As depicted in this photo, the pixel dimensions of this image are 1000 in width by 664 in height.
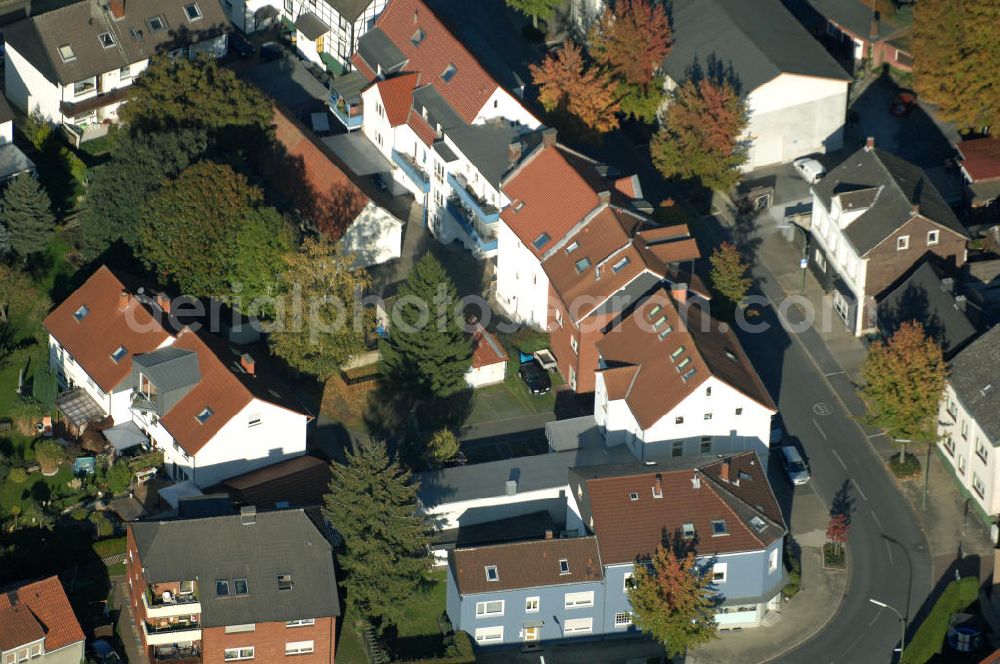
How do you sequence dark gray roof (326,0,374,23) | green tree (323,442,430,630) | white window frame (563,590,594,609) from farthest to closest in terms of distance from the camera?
1. dark gray roof (326,0,374,23)
2. white window frame (563,590,594,609)
3. green tree (323,442,430,630)

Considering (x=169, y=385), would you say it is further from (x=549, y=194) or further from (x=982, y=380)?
(x=982, y=380)

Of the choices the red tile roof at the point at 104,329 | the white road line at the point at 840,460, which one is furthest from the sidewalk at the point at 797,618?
the red tile roof at the point at 104,329

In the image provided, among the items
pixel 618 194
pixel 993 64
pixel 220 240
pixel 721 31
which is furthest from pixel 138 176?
pixel 993 64

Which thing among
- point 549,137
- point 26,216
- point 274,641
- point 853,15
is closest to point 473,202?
point 549,137

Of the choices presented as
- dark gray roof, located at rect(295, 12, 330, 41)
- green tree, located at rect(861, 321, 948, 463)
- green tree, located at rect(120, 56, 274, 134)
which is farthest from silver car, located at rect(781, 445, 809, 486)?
dark gray roof, located at rect(295, 12, 330, 41)

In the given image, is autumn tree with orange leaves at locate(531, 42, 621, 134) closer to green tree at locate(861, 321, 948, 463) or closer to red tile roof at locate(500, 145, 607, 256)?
red tile roof at locate(500, 145, 607, 256)

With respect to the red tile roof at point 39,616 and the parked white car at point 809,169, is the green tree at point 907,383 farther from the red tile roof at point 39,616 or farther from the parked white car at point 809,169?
the red tile roof at point 39,616
